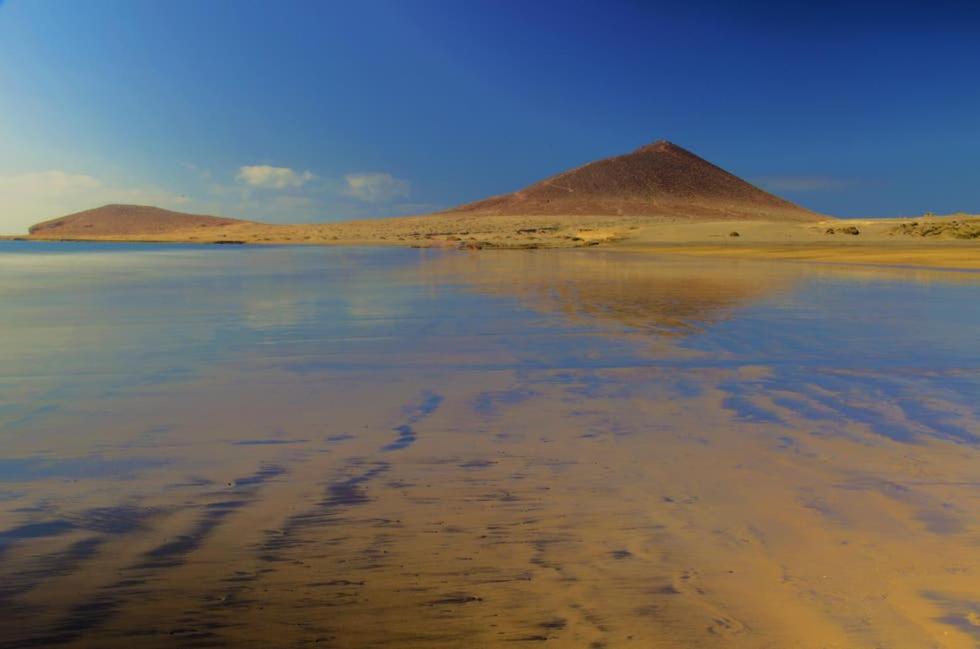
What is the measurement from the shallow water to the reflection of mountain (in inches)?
81.6

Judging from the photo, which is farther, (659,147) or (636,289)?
(659,147)

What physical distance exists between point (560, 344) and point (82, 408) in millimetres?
5073

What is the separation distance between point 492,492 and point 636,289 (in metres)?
12.0

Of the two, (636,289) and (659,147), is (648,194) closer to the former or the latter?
(659,147)

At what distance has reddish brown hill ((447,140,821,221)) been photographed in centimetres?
11275

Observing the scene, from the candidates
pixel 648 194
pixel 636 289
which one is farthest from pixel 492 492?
pixel 648 194

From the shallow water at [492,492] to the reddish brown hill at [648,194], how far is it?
103 meters

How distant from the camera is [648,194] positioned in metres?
121

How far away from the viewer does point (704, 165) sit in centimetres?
14050

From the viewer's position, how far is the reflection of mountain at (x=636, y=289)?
10.7 metres

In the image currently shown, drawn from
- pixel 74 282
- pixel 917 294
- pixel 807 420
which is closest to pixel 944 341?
pixel 807 420

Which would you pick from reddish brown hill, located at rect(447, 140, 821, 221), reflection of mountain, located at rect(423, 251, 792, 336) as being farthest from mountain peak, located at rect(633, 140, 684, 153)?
reflection of mountain, located at rect(423, 251, 792, 336)

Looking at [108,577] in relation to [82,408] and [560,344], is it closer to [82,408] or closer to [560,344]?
[82,408]

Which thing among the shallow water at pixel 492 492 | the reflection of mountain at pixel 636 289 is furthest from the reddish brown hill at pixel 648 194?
the shallow water at pixel 492 492
